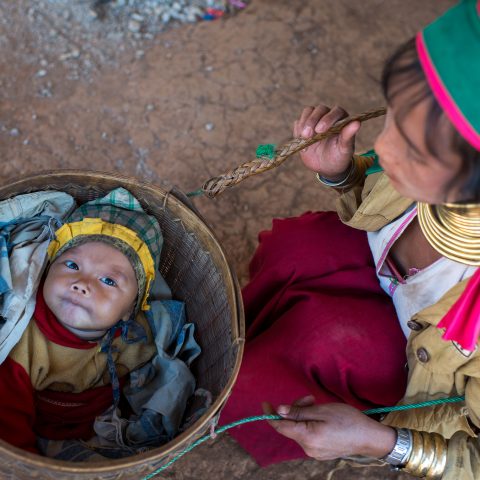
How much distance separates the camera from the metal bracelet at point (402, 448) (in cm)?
129

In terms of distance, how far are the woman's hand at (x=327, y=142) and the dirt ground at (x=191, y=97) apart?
746 millimetres

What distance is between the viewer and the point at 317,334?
154 cm

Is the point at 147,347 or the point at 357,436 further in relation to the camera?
the point at 147,347

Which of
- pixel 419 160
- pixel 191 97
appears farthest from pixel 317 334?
pixel 191 97

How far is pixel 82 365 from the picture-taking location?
1.60 m

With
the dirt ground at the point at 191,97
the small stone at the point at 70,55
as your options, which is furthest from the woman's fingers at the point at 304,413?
the small stone at the point at 70,55

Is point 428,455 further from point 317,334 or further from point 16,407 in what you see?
point 16,407

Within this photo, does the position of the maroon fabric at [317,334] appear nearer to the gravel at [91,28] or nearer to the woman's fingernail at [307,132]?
the woman's fingernail at [307,132]

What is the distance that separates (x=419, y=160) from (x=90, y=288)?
0.86 meters

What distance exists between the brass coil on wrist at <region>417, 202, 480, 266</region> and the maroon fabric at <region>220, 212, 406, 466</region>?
0.40 metres

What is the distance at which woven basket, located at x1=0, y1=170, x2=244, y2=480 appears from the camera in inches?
53.7

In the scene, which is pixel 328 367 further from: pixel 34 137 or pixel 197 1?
pixel 197 1

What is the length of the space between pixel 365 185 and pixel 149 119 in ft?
3.78

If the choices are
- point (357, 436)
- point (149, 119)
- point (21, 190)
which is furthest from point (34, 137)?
point (357, 436)
